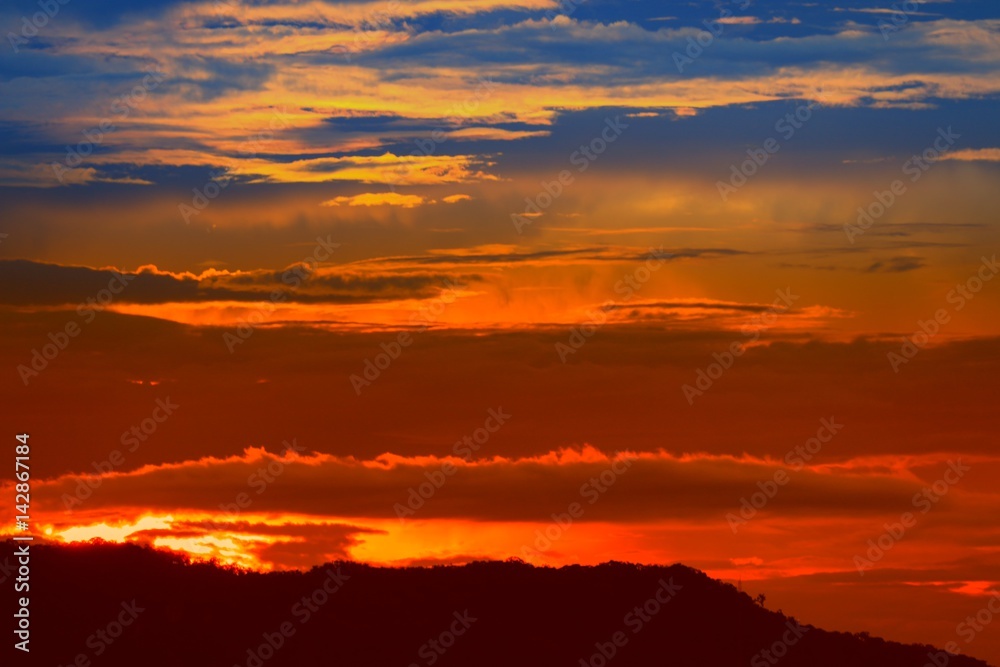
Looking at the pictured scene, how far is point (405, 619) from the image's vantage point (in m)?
81.1

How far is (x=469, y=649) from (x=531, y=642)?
365cm

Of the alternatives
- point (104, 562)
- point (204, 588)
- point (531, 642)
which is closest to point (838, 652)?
point (531, 642)

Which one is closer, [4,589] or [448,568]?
[4,589]

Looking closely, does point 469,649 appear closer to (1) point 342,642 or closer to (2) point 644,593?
(1) point 342,642

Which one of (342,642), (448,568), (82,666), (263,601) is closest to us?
(82,666)

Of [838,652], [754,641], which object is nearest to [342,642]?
[754,641]

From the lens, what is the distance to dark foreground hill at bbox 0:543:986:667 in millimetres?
75875

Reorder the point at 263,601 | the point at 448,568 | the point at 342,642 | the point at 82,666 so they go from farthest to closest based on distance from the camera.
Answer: the point at 448,568, the point at 263,601, the point at 342,642, the point at 82,666

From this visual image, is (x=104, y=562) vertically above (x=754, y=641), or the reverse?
(x=104, y=562)

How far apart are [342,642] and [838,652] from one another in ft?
105

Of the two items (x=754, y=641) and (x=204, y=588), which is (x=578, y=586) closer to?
(x=754, y=641)

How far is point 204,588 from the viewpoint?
3243 inches

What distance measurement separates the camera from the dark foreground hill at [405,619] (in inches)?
2987

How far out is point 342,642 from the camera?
77.5 metres
